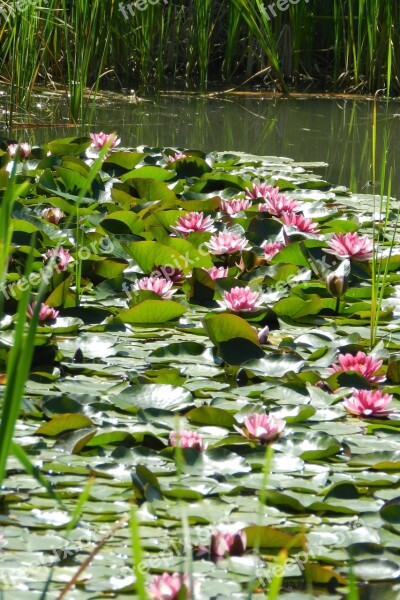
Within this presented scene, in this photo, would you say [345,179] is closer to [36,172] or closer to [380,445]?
[36,172]

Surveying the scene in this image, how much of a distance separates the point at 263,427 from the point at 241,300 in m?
0.64

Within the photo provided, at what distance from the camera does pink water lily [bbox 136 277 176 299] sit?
2498 mm

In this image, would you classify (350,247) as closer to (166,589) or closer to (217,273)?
(217,273)

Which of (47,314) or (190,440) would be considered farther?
(47,314)

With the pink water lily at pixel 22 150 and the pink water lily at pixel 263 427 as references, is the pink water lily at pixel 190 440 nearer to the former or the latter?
the pink water lily at pixel 263 427

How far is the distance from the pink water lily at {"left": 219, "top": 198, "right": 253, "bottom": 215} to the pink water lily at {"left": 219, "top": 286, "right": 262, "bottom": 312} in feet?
3.18

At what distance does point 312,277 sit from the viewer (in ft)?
9.38

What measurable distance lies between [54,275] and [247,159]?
2242 mm

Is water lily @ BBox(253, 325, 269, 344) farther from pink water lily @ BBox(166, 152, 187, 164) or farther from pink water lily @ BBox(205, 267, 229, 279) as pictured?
pink water lily @ BBox(166, 152, 187, 164)

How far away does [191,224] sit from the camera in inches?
116

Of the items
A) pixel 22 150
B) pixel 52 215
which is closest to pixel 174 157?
pixel 22 150

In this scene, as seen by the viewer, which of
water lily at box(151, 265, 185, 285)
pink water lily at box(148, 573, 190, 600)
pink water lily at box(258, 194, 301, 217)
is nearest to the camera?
pink water lily at box(148, 573, 190, 600)

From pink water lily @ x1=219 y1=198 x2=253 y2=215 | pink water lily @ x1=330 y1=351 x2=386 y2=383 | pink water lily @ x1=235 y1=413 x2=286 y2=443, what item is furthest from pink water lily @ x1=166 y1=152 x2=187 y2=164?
pink water lily @ x1=235 y1=413 x2=286 y2=443

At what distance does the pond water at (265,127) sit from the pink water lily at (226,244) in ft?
5.33
